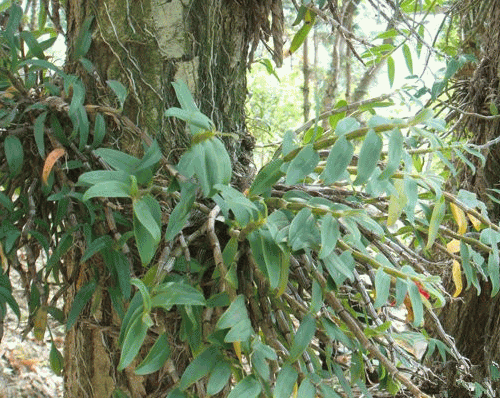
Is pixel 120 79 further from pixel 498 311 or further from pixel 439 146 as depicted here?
pixel 498 311

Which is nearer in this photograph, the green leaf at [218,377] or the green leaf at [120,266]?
the green leaf at [218,377]

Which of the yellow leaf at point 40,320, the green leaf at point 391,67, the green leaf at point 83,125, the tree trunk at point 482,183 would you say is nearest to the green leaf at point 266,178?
the green leaf at point 83,125

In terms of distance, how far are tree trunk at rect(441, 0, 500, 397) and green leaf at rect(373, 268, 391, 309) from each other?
748mm

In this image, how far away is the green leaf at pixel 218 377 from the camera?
0.49 metres

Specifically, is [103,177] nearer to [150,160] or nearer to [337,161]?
[150,160]

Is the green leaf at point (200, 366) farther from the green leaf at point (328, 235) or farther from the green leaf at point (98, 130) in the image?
the green leaf at point (98, 130)

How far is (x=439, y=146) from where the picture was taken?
0.58 meters

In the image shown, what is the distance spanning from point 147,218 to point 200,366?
136 millimetres

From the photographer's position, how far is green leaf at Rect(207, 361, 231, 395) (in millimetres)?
491

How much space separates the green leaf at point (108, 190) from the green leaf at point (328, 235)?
168mm

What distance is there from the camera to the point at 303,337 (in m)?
0.54

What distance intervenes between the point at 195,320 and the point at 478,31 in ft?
3.91

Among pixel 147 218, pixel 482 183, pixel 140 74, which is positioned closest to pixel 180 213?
pixel 147 218

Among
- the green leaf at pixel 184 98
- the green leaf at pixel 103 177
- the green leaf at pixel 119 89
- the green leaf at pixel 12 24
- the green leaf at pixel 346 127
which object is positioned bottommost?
the green leaf at pixel 103 177
